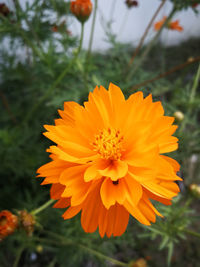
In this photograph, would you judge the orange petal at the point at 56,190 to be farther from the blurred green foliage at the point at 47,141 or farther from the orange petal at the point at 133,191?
the blurred green foliage at the point at 47,141

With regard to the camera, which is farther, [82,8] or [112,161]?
[82,8]

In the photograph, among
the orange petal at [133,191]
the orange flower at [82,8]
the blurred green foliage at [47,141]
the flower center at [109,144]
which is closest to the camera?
the orange petal at [133,191]

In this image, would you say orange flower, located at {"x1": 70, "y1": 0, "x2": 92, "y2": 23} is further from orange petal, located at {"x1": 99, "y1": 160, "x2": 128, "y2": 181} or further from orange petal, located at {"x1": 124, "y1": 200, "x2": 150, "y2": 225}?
orange petal, located at {"x1": 124, "y1": 200, "x2": 150, "y2": 225}

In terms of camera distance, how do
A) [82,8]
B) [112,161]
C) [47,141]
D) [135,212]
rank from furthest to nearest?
[47,141]
[82,8]
[112,161]
[135,212]

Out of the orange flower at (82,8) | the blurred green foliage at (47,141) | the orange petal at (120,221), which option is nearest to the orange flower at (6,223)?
the blurred green foliage at (47,141)

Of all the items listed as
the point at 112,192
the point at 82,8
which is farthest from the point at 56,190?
the point at 82,8

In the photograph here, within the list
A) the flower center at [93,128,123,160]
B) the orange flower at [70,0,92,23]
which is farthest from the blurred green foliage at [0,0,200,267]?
the flower center at [93,128,123,160]

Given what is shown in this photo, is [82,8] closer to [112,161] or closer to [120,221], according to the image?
[112,161]
